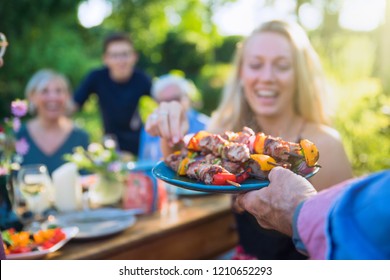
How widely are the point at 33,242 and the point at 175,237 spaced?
72cm

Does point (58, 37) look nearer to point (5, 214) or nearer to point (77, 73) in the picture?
point (77, 73)

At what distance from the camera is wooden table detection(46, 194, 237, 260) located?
1.83m

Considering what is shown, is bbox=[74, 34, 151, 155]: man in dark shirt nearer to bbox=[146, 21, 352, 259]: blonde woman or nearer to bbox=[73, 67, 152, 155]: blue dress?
bbox=[73, 67, 152, 155]: blue dress

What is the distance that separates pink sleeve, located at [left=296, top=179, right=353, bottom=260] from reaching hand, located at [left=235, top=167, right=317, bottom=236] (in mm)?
65

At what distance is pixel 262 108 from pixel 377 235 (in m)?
1.28

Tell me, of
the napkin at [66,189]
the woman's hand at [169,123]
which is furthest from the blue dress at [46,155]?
the woman's hand at [169,123]

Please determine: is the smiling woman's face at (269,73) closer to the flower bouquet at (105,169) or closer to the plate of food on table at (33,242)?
the flower bouquet at (105,169)

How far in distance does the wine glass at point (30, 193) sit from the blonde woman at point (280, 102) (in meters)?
0.72

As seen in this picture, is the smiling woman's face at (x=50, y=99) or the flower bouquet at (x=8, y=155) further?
the smiling woman's face at (x=50, y=99)

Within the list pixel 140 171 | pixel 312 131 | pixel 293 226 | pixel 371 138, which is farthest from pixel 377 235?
pixel 371 138

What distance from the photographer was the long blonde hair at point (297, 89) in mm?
1923

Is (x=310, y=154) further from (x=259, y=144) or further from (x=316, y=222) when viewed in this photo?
(x=316, y=222)

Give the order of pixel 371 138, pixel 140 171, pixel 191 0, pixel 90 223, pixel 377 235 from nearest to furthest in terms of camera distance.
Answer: pixel 377 235 < pixel 90 223 < pixel 140 171 < pixel 371 138 < pixel 191 0
